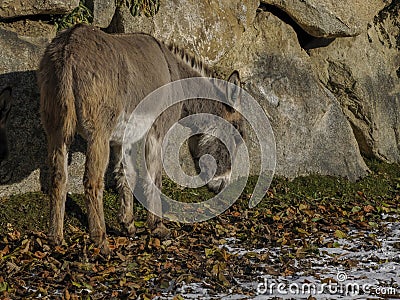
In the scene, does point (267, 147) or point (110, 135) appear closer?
point (110, 135)

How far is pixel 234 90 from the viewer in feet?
20.9

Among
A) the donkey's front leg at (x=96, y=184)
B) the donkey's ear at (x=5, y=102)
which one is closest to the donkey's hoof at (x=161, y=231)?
the donkey's front leg at (x=96, y=184)

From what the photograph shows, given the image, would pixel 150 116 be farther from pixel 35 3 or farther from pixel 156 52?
pixel 35 3

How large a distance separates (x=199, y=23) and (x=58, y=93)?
275cm

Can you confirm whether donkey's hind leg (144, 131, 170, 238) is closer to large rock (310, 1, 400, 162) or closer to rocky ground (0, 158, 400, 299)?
rocky ground (0, 158, 400, 299)

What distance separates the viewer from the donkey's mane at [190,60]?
20.3 ft

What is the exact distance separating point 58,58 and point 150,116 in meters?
1.13

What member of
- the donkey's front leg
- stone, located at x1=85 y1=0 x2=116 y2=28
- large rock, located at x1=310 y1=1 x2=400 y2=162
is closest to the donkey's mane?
stone, located at x1=85 y1=0 x2=116 y2=28

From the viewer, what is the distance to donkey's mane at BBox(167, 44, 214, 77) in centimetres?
619

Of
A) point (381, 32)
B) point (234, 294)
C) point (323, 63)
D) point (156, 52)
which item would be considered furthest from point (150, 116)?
point (381, 32)

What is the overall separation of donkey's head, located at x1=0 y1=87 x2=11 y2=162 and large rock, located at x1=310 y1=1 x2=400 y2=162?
14.1 feet

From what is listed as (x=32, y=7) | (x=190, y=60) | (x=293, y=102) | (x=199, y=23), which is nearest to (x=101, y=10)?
(x=32, y=7)

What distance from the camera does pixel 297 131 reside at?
24.8 feet

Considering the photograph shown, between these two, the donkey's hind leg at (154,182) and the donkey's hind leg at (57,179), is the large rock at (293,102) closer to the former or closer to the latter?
the donkey's hind leg at (154,182)
